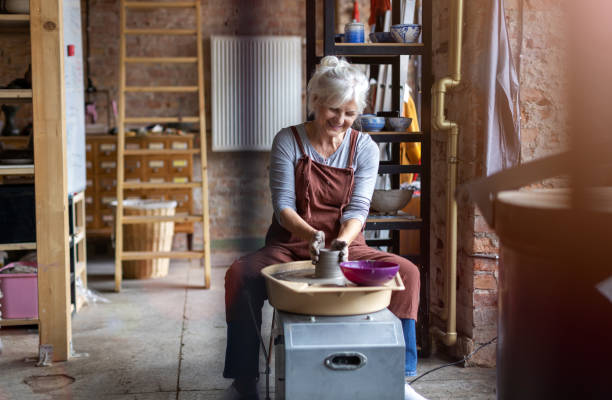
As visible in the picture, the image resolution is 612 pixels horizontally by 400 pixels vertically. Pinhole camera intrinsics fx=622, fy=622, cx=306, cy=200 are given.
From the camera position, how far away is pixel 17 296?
11.4 ft

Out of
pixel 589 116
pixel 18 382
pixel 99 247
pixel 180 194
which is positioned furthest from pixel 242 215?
pixel 99 247

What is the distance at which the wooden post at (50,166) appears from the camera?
2.83 meters

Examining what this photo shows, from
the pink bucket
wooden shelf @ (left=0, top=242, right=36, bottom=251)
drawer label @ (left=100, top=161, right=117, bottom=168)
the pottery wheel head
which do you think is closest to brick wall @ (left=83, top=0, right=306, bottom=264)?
drawer label @ (left=100, top=161, right=117, bottom=168)

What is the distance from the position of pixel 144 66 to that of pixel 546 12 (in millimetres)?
4378

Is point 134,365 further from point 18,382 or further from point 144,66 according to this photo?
point 144,66

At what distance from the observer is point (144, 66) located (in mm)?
6164

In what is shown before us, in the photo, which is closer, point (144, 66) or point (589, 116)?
point (589, 116)

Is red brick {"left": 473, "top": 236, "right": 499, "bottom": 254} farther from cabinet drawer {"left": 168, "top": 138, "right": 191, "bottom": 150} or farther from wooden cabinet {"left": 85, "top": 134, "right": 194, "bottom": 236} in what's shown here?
cabinet drawer {"left": 168, "top": 138, "right": 191, "bottom": 150}

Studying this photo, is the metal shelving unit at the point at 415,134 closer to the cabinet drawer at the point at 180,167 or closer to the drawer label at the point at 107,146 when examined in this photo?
the cabinet drawer at the point at 180,167

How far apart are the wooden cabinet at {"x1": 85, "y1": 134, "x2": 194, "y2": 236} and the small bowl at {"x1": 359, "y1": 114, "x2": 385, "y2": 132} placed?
113 inches

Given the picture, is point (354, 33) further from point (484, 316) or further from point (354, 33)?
point (484, 316)

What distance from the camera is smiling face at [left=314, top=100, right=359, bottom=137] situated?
2.45 meters

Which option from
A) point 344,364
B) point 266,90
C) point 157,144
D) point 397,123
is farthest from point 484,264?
point 266,90

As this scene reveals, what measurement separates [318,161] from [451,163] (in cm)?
71
